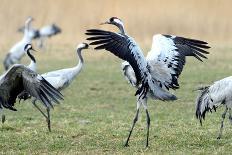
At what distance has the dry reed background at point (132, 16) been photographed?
41.0 m

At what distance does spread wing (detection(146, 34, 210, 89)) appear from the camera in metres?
9.84

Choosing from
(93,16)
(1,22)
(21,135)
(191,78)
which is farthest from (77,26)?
(21,135)

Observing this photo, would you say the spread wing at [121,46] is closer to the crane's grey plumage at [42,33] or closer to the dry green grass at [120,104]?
the dry green grass at [120,104]

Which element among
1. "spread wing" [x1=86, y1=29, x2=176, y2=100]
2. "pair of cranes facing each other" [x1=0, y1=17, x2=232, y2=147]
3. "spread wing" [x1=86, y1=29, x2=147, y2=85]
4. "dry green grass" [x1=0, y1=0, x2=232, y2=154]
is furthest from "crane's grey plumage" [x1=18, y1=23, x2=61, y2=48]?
"spread wing" [x1=86, y1=29, x2=147, y2=85]

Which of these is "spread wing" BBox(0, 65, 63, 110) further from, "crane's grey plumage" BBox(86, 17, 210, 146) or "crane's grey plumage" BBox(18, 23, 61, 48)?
"crane's grey plumage" BBox(18, 23, 61, 48)

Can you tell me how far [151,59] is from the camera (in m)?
9.98

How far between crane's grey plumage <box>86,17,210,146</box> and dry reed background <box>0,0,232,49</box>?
28267 mm

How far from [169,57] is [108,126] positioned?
7.27 feet

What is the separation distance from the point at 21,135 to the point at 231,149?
344cm

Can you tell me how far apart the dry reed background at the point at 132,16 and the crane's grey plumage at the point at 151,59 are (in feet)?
92.7

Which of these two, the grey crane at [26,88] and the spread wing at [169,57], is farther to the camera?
the spread wing at [169,57]

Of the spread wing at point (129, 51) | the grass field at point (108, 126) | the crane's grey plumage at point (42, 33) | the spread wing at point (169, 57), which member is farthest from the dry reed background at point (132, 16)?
the spread wing at point (129, 51)

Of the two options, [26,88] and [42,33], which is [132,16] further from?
[26,88]

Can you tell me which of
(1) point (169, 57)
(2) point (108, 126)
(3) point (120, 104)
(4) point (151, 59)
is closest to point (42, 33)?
(3) point (120, 104)
